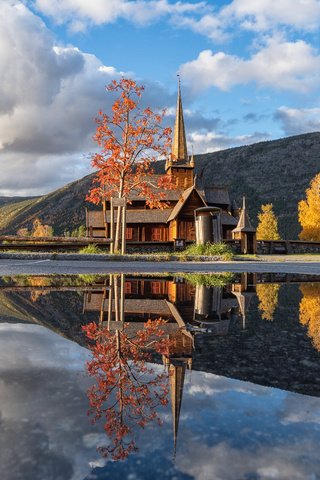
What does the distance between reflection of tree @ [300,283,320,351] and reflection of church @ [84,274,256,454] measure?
2.56 feet

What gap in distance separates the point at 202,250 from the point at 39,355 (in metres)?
21.5

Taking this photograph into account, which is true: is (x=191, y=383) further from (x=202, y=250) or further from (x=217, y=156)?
(x=217, y=156)

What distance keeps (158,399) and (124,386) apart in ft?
0.96

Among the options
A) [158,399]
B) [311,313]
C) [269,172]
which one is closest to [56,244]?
[311,313]

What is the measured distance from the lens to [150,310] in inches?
245

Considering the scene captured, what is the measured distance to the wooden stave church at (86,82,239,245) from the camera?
4553 cm

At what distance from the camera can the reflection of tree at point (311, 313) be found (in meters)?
4.52

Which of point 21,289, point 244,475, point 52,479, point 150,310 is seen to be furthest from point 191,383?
point 21,289

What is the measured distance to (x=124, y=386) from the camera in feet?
8.64

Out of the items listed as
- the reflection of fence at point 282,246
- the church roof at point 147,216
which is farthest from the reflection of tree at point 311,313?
the church roof at point 147,216

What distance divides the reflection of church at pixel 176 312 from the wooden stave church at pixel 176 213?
95.1 feet

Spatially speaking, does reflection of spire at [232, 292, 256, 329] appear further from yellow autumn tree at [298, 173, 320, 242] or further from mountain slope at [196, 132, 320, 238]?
mountain slope at [196, 132, 320, 238]

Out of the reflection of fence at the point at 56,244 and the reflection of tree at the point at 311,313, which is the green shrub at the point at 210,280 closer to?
the reflection of tree at the point at 311,313

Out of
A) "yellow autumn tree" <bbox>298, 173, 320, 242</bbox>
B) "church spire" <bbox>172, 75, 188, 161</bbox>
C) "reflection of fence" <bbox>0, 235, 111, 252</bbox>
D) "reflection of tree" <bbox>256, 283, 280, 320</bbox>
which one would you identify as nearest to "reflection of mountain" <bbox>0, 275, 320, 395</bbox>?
"reflection of tree" <bbox>256, 283, 280, 320</bbox>
